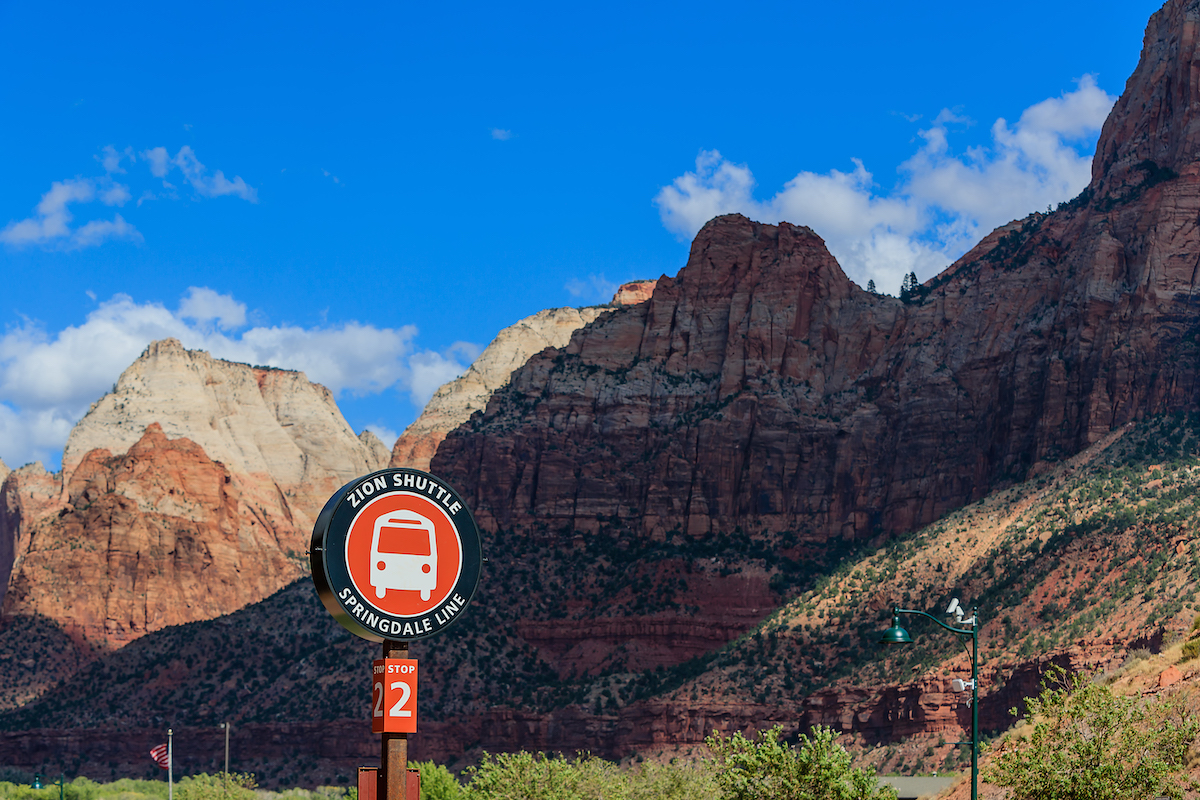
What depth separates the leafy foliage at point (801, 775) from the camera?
110ft

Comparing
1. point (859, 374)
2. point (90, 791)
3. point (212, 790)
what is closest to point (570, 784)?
point (212, 790)

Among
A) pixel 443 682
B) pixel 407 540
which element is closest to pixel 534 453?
pixel 443 682

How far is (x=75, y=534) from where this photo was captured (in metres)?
177

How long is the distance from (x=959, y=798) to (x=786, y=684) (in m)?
56.2

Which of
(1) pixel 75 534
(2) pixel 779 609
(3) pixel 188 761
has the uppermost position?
(1) pixel 75 534

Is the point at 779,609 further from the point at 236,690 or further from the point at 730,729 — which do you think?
the point at 236,690

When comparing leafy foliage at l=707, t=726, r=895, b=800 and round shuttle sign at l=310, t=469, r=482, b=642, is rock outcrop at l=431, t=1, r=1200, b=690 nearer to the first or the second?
leafy foliage at l=707, t=726, r=895, b=800

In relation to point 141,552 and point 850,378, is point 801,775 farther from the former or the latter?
point 141,552

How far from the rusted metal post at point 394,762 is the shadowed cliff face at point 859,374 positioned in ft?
316

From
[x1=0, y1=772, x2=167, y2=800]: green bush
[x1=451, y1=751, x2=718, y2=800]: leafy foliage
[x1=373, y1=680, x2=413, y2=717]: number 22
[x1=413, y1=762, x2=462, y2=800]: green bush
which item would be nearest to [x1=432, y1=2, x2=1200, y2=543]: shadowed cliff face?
[x1=0, y1=772, x2=167, y2=800]: green bush

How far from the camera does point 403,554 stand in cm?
1538

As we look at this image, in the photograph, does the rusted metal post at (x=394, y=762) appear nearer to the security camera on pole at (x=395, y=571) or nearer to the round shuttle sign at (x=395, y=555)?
the security camera on pole at (x=395, y=571)

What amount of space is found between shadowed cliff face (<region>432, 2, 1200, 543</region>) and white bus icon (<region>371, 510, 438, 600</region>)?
95.9 m

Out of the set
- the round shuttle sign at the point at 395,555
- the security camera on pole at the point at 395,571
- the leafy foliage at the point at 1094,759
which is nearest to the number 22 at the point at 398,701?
the security camera on pole at the point at 395,571
